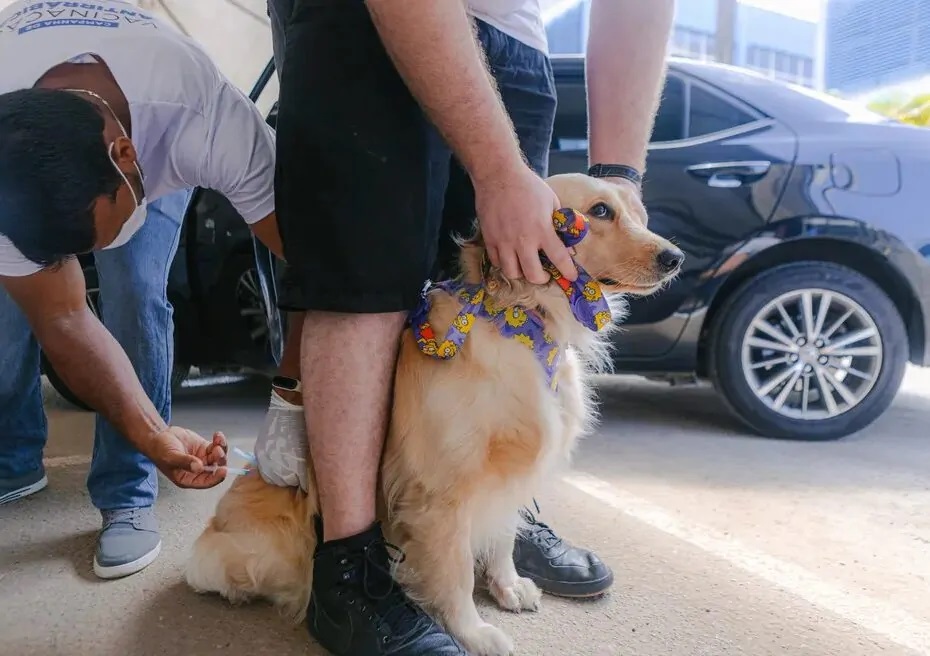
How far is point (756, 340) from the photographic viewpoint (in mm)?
3074

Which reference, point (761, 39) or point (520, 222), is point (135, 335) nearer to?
point (520, 222)

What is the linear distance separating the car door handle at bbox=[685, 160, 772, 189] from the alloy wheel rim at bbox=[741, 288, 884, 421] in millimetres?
534

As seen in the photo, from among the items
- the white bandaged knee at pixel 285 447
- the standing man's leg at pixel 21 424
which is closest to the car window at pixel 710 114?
the white bandaged knee at pixel 285 447

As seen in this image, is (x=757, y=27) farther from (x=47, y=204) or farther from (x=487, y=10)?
(x=47, y=204)

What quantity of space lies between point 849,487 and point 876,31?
8.17 metres

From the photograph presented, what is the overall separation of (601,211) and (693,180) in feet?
5.94

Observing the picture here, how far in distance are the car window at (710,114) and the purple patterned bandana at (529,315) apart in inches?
82.2

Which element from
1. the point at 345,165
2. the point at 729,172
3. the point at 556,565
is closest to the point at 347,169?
the point at 345,165

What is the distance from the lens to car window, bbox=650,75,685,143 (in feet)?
10.5

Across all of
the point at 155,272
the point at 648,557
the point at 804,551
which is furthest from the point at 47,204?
the point at 804,551

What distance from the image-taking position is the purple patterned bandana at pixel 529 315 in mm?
1315

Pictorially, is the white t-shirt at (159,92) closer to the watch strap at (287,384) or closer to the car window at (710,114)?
the watch strap at (287,384)

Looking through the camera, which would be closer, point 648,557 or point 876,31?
point 648,557

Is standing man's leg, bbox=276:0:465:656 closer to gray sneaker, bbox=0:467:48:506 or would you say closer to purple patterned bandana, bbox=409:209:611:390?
purple patterned bandana, bbox=409:209:611:390
